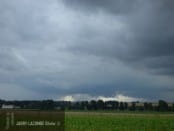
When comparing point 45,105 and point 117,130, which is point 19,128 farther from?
point 117,130

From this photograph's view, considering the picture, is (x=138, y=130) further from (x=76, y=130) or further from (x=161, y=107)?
(x=161, y=107)

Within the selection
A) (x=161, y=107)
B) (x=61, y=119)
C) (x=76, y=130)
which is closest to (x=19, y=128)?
(x=61, y=119)

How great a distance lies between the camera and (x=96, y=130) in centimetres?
3678

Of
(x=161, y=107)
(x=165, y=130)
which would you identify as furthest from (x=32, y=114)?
(x=161, y=107)

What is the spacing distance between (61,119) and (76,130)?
52.2 feet

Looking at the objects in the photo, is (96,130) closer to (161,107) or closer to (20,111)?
(20,111)

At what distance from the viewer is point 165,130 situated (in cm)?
4081

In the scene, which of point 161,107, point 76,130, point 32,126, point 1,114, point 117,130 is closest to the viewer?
point 32,126

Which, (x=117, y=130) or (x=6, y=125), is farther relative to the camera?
(x=117, y=130)

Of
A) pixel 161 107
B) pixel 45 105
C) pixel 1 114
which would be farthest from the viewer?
pixel 161 107

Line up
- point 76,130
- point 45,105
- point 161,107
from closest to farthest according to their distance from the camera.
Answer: point 45,105 → point 76,130 → point 161,107

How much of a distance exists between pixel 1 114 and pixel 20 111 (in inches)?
35.4

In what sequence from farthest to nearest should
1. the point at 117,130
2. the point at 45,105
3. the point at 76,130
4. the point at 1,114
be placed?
the point at 117,130
the point at 76,130
the point at 45,105
the point at 1,114

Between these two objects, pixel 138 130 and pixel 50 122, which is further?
pixel 138 130
